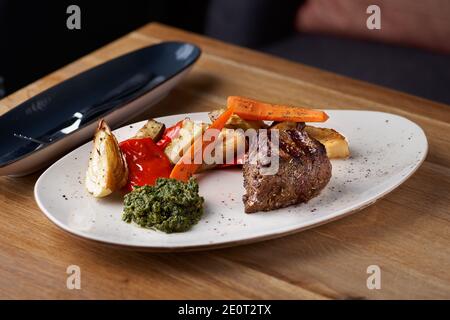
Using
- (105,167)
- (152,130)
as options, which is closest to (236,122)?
(152,130)

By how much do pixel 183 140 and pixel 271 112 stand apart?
0.19 metres

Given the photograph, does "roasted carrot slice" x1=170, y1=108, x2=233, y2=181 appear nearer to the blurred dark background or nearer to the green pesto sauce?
the green pesto sauce

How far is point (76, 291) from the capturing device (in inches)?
43.9

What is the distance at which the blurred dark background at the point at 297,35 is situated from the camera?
96.0 inches

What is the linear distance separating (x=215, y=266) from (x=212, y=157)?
0.27 meters

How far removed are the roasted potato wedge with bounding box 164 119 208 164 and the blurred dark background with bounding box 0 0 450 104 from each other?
1163 millimetres

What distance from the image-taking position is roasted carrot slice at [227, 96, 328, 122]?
4.66ft

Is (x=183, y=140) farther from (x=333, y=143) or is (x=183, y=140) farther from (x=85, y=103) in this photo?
(x=85, y=103)

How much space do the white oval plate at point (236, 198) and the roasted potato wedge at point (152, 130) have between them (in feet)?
0.18

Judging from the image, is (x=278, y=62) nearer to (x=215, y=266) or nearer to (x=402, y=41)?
(x=402, y=41)

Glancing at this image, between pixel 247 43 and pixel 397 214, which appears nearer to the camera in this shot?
pixel 397 214

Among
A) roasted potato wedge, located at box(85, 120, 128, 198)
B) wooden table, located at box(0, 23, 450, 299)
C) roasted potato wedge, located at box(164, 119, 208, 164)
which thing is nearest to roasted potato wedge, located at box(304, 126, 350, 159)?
wooden table, located at box(0, 23, 450, 299)
